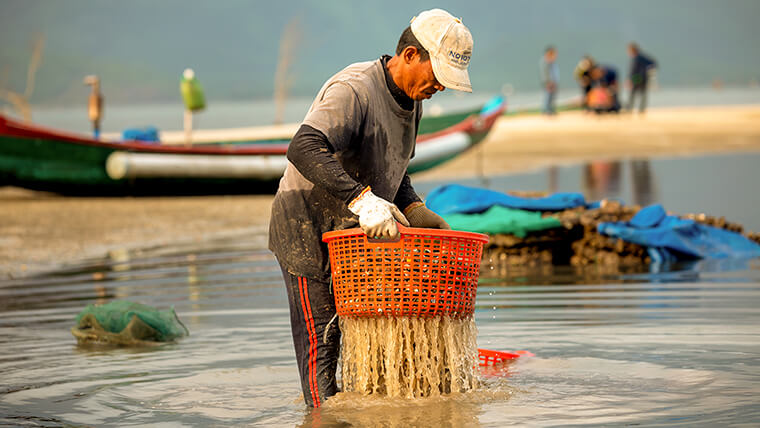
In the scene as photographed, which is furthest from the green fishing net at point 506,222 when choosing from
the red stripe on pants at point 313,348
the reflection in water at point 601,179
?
the reflection in water at point 601,179

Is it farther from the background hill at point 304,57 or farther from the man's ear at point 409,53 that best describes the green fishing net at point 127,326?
the background hill at point 304,57

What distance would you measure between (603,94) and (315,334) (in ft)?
98.1

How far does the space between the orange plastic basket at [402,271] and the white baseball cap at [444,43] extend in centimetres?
63

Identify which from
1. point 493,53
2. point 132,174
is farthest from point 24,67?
point 132,174

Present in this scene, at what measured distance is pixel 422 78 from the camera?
4.53 meters

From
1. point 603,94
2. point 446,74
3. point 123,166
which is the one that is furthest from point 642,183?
point 603,94

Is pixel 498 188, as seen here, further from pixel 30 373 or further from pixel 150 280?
pixel 30 373

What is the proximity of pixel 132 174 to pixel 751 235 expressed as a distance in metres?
10.0

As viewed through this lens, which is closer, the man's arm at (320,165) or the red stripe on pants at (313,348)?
the man's arm at (320,165)

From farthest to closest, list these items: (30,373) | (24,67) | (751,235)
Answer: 1. (24,67)
2. (751,235)
3. (30,373)

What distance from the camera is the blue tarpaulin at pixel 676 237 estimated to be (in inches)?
372

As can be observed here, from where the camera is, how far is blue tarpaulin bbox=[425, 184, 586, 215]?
32.5ft

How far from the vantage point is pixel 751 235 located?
10062 millimetres

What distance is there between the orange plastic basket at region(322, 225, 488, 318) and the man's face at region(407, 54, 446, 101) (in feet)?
1.97
